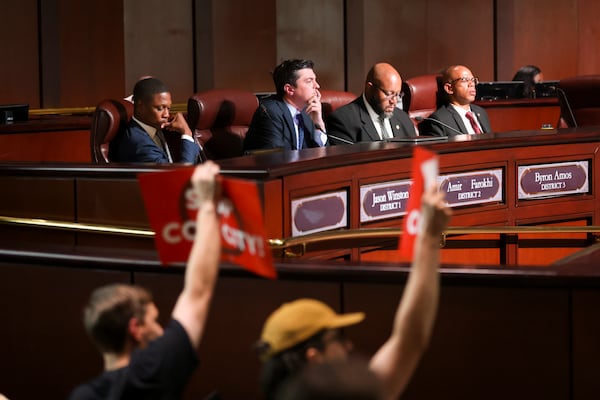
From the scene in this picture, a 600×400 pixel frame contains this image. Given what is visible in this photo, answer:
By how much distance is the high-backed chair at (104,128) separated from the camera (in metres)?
5.13

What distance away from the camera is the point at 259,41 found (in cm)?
998

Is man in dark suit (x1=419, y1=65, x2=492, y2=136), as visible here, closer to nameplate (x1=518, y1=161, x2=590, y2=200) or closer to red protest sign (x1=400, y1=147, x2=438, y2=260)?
nameplate (x1=518, y1=161, x2=590, y2=200)

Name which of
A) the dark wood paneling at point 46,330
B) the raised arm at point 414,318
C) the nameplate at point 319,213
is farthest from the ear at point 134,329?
the nameplate at point 319,213

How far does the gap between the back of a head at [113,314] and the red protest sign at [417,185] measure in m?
0.53

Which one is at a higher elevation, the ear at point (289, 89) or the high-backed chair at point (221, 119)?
the ear at point (289, 89)

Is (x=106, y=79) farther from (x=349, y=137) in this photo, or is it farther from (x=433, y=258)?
(x=433, y=258)

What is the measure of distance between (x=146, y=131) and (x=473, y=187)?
1.51 m

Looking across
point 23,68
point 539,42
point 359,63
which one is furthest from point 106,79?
point 539,42

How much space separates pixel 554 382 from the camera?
9.97 ft

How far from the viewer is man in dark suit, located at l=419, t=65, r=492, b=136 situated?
6574 mm

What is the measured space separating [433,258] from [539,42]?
387 inches

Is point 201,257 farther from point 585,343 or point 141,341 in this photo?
point 585,343

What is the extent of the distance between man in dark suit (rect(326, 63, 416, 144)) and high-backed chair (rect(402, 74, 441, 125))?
77 centimetres

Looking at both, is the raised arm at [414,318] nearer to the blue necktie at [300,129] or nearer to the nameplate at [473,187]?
the nameplate at [473,187]
